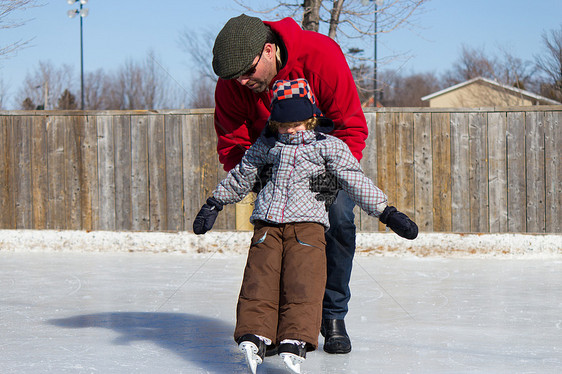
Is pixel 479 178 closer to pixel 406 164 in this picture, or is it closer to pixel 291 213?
pixel 406 164

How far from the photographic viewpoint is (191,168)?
6660 mm

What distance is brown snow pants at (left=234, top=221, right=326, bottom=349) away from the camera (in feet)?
7.22

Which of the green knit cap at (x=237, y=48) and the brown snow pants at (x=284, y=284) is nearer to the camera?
the brown snow pants at (x=284, y=284)

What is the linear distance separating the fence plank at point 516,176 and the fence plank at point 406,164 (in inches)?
35.4

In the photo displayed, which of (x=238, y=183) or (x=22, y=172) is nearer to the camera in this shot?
(x=238, y=183)

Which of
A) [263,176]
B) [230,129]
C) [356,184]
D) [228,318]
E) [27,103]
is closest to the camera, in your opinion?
[356,184]

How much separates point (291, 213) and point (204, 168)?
4.36 meters

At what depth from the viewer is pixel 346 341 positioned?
8.97 feet

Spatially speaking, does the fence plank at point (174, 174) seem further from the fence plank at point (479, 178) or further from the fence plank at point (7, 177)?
the fence plank at point (479, 178)

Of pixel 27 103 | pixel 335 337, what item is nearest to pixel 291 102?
pixel 335 337

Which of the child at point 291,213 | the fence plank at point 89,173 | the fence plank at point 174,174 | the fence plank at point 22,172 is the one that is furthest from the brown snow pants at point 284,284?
the fence plank at point 22,172

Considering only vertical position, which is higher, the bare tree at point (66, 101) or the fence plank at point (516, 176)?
the bare tree at point (66, 101)

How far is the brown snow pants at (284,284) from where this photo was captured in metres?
2.20

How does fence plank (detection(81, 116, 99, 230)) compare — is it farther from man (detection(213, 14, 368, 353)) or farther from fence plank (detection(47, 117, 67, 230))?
man (detection(213, 14, 368, 353))
